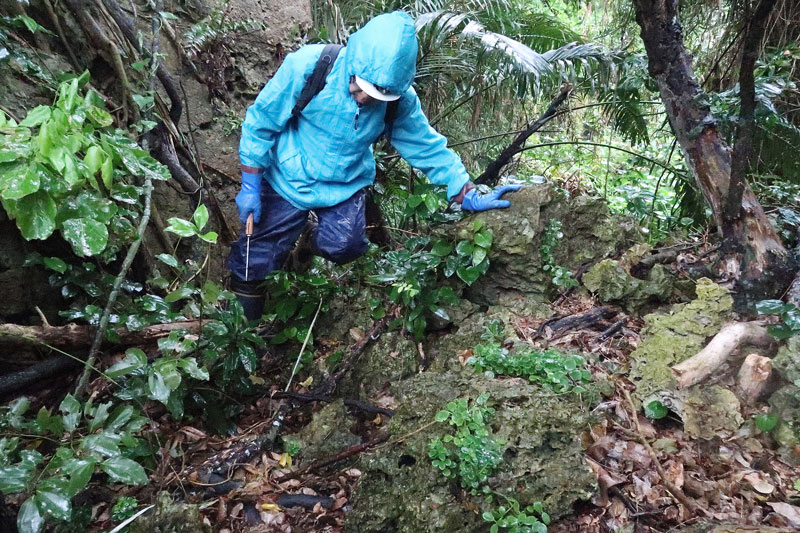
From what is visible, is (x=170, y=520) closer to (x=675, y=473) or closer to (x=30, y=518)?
(x=30, y=518)

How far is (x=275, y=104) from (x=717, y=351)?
2.51 meters

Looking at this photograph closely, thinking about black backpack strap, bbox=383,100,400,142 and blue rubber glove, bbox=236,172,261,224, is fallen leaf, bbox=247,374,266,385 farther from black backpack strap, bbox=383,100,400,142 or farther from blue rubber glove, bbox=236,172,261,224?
black backpack strap, bbox=383,100,400,142

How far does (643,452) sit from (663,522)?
11.8 inches

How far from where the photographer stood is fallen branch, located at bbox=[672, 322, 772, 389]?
85.7 inches

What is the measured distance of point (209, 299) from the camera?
2428 millimetres

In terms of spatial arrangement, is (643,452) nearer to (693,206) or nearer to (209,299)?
(209,299)

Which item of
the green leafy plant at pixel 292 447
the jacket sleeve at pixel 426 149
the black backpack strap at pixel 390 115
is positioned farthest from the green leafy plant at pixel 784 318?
the green leafy plant at pixel 292 447

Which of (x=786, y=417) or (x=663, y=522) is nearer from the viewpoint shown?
(x=663, y=522)

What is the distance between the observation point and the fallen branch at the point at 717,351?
2.18 meters

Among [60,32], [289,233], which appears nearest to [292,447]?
[289,233]

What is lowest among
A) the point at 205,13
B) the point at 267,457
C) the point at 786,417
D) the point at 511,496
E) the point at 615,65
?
the point at 267,457

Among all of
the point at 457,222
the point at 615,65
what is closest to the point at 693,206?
the point at 615,65

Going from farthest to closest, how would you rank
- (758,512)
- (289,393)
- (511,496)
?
(289,393)
(511,496)
(758,512)

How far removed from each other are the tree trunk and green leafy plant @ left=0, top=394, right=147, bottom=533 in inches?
115
